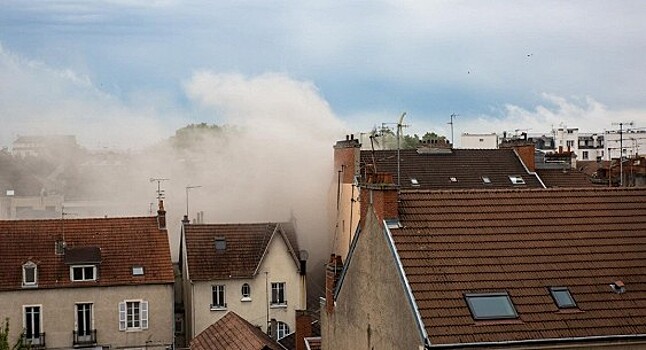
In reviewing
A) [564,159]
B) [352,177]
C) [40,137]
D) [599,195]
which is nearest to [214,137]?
[40,137]

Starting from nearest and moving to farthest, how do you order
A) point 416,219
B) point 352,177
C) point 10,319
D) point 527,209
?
point 416,219 → point 527,209 → point 10,319 → point 352,177

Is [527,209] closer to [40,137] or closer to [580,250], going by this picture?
[580,250]

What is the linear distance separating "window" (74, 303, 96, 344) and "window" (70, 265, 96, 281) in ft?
4.16

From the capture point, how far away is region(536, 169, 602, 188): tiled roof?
57.0 metres

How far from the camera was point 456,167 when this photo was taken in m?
55.7

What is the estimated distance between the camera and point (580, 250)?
23438mm

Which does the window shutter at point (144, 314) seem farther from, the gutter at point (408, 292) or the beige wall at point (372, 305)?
the gutter at point (408, 292)

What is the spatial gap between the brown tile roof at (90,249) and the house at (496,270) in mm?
19986

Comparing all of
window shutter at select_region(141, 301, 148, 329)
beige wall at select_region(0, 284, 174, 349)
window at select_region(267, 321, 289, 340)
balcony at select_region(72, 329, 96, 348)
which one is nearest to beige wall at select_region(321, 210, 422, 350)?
beige wall at select_region(0, 284, 174, 349)

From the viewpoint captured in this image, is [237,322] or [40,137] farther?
[40,137]

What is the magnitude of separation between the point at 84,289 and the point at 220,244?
791 centimetres

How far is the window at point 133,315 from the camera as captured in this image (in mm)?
42906

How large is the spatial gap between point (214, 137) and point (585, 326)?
283 feet

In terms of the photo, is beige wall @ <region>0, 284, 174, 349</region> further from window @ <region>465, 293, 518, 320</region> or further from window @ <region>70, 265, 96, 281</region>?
window @ <region>465, 293, 518, 320</region>
